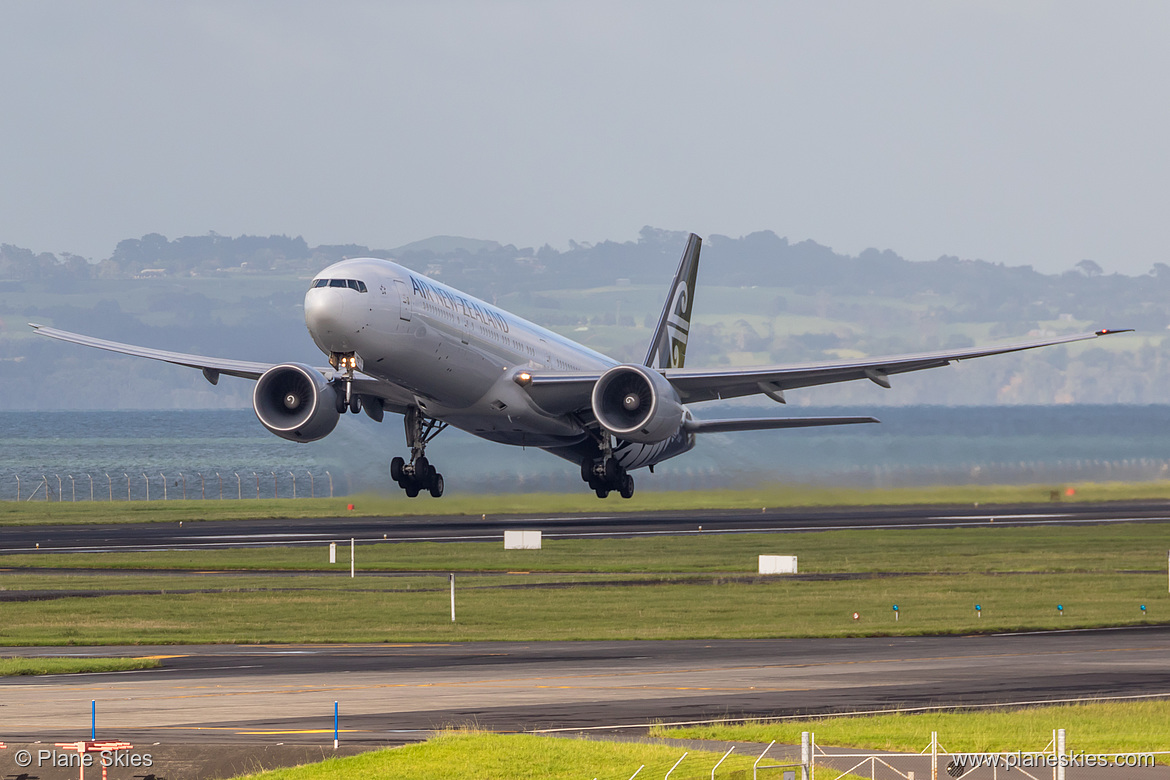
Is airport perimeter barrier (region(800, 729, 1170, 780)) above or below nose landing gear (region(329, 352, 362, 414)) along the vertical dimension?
below

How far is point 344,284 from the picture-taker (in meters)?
41.6

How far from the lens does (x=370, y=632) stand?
47.0m

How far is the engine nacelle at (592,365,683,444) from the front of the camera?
159 feet

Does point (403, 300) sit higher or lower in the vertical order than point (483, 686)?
higher

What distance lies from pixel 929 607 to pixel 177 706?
2927 cm

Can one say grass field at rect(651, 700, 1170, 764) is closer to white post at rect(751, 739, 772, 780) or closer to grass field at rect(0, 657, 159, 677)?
white post at rect(751, 739, 772, 780)

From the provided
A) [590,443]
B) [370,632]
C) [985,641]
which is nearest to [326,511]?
[590,443]

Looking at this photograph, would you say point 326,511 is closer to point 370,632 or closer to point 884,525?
point 884,525

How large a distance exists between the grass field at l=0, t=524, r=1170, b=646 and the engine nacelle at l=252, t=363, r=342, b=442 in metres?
6.44

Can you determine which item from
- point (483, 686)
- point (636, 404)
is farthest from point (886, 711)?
point (636, 404)

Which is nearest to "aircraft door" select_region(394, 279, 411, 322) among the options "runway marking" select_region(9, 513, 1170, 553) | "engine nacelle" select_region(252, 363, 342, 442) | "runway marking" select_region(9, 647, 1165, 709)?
"engine nacelle" select_region(252, 363, 342, 442)

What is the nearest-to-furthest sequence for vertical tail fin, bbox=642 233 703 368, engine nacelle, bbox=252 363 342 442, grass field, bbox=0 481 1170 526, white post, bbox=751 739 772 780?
white post, bbox=751 739 772 780 → engine nacelle, bbox=252 363 342 442 → vertical tail fin, bbox=642 233 703 368 → grass field, bbox=0 481 1170 526

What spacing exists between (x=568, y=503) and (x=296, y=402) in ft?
167

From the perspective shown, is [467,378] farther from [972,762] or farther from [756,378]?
[972,762]
